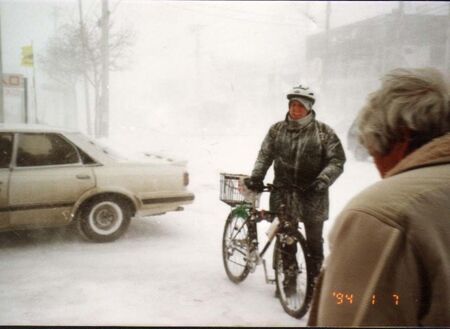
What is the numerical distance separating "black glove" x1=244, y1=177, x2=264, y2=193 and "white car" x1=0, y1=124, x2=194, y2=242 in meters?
1.01

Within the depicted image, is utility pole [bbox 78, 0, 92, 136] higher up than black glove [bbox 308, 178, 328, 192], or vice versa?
utility pole [bbox 78, 0, 92, 136]

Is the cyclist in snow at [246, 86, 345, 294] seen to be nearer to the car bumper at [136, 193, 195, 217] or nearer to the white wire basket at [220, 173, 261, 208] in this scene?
the white wire basket at [220, 173, 261, 208]

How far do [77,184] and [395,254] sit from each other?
3.05 m

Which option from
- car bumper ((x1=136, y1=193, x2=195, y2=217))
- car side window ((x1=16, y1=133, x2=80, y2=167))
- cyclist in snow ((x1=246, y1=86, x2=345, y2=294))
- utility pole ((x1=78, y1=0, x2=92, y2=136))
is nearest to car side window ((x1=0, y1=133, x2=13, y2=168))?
car side window ((x1=16, y1=133, x2=80, y2=167))

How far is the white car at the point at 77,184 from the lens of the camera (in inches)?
87.9

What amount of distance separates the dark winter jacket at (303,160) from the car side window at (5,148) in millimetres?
1326

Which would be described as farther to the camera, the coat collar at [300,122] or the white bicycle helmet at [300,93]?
the coat collar at [300,122]

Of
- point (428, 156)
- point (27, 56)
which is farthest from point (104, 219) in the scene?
point (428, 156)

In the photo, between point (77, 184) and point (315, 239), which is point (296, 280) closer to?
point (315, 239)

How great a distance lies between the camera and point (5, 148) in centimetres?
200

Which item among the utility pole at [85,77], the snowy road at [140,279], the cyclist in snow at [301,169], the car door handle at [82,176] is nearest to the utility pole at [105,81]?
the utility pole at [85,77]

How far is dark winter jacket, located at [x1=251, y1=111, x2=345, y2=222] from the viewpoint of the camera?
256 centimetres

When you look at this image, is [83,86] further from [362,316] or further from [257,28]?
[362,316]

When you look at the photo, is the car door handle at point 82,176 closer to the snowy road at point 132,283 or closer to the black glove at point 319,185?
the snowy road at point 132,283
